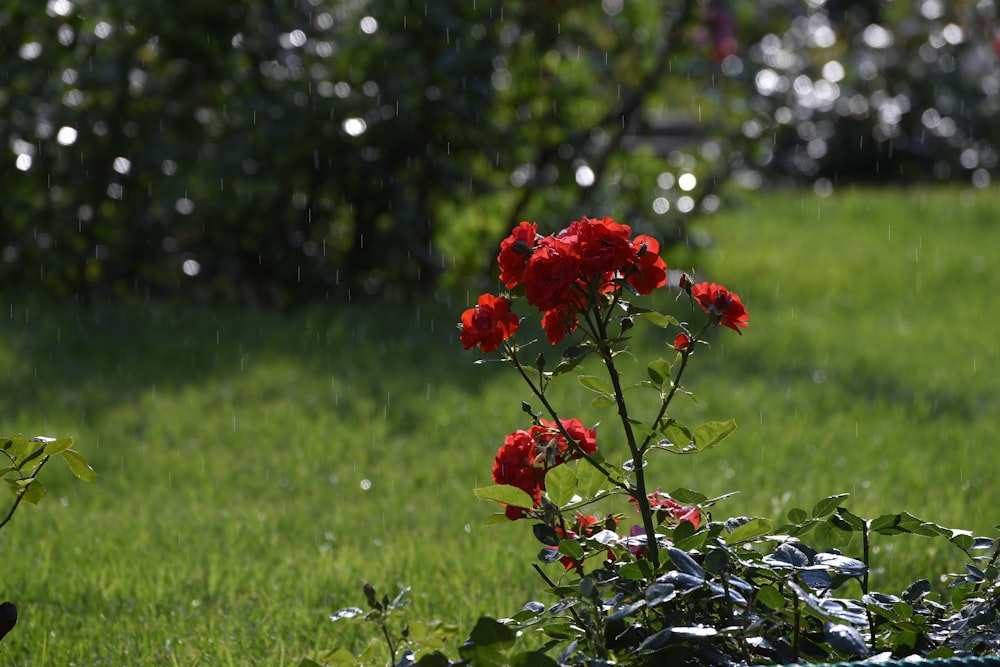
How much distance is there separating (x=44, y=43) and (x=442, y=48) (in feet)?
6.28

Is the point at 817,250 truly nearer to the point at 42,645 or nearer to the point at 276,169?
the point at 276,169

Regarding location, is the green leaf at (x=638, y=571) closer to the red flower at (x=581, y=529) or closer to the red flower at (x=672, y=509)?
the red flower at (x=581, y=529)

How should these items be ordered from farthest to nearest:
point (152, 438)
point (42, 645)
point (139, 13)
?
point (139, 13), point (152, 438), point (42, 645)

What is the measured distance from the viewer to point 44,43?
588cm

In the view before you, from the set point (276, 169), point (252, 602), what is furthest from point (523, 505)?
point (276, 169)

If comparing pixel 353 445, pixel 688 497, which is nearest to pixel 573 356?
pixel 688 497

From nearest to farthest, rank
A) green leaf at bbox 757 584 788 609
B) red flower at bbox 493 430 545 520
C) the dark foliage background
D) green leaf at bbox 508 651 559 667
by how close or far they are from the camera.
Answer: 1. green leaf at bbox 508 651 559 667
2. green leaf at bbox 757 584 788 609
3. red flower at bbox 493 430 545 520
4. the dark foliage background

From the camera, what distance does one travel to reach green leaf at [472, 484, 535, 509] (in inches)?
75.7

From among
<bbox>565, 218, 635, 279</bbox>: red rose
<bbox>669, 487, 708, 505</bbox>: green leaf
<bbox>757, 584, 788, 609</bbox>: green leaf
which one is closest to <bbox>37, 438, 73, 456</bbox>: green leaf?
<bbox>565, 218, 635, 279</bbox>: red rose

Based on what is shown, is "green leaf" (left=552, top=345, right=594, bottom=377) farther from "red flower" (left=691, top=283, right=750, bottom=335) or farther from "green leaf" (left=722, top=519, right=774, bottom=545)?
"green leaf" (left=722, top=519, right=774, bottom=545)

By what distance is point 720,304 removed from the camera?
1941mm

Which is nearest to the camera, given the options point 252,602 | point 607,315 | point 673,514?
point 607,315

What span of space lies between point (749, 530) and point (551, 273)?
20.2 inches

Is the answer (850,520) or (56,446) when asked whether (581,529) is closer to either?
(850,520)
